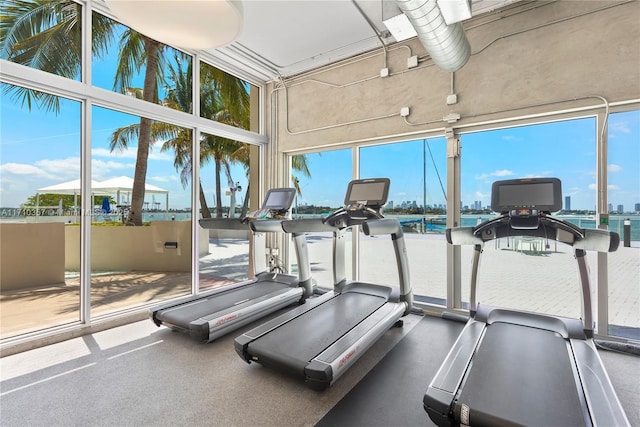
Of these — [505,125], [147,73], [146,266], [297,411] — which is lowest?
Result: [297,411]

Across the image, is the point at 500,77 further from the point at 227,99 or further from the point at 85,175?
the point at 85,175

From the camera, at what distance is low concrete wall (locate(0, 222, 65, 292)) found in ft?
9.66

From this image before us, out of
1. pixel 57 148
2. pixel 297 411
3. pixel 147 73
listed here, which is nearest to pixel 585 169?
pixel 297 411

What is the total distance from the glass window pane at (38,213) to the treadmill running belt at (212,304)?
1069mm

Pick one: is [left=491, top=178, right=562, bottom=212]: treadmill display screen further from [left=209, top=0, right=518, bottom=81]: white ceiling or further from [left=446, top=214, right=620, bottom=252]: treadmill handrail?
[left=209, top=0, right=518, bottom=81]: white ceiling

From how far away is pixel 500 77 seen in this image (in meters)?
3.49

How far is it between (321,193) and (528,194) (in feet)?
10.4

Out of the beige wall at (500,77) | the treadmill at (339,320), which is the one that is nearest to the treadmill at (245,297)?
the treadmill at (339,320)

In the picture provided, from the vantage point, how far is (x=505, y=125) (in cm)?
359

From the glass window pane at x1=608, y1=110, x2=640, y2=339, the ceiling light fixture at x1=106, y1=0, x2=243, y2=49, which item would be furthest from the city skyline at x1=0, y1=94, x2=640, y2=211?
the ceiling light fixture at x1=106, y1=0, x2=243, y2=49

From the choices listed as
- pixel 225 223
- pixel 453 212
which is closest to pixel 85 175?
pixel 225 223

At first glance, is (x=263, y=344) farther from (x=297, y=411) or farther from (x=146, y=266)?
(x=146, y=266)

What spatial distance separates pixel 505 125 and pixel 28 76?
4900 millimetres

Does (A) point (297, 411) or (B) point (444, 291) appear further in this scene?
(B) point (444, 291)
